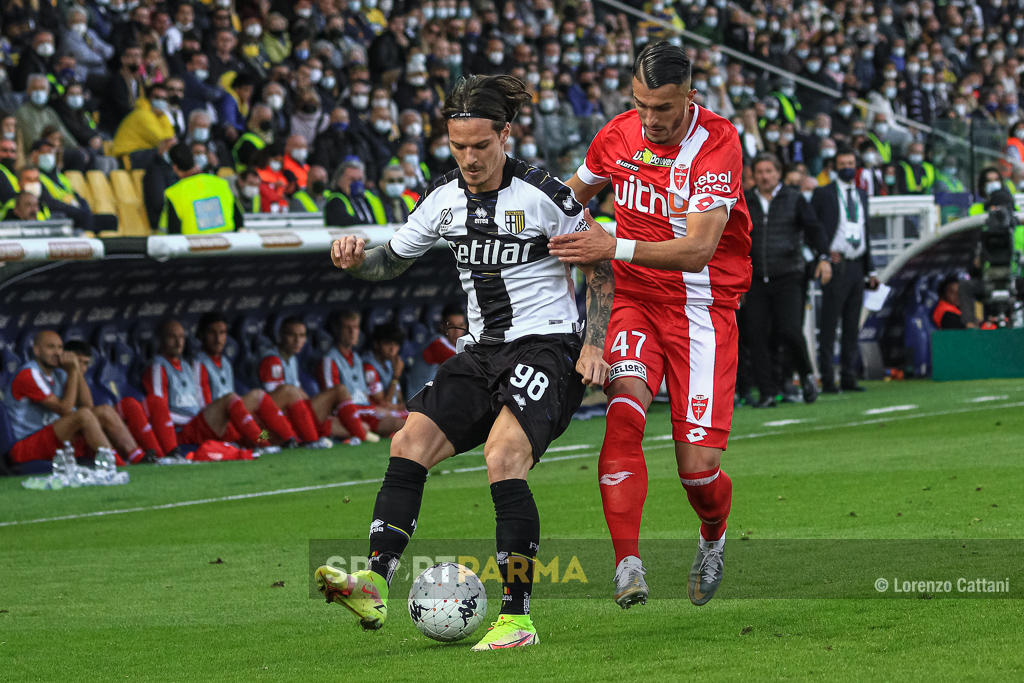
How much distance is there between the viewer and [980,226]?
57.5ft

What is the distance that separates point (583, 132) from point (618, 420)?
13.9 metres

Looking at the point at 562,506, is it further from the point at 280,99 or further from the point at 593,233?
the point at 280,99

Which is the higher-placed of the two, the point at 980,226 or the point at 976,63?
the point at 976,63

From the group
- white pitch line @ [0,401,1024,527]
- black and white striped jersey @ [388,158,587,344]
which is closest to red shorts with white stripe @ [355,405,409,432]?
white pitch line @ [0,401,1024,527]

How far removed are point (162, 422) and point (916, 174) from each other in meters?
12.7

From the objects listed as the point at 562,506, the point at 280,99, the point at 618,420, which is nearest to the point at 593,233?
the point at 618,420

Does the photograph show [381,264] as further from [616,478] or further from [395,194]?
[395,194]

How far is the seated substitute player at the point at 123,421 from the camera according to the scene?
37.2 feet

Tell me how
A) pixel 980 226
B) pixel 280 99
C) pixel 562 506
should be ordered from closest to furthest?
pixel 562 506
pixel 280 99
pixel 980 226

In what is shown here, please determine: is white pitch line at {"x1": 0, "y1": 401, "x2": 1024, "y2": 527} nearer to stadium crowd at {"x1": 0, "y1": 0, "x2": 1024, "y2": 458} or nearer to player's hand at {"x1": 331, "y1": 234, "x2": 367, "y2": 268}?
stadium crowd at {"x1": 0, "y1": 0, "x2": 1024, "y2": 458}

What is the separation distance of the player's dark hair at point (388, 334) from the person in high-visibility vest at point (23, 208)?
3474 mm

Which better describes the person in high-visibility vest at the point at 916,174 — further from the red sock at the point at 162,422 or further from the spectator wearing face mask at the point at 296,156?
the red sock at the point at 162,422

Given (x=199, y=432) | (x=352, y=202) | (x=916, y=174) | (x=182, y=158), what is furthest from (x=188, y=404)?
(x=916, y=174)

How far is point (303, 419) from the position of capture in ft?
41.1
